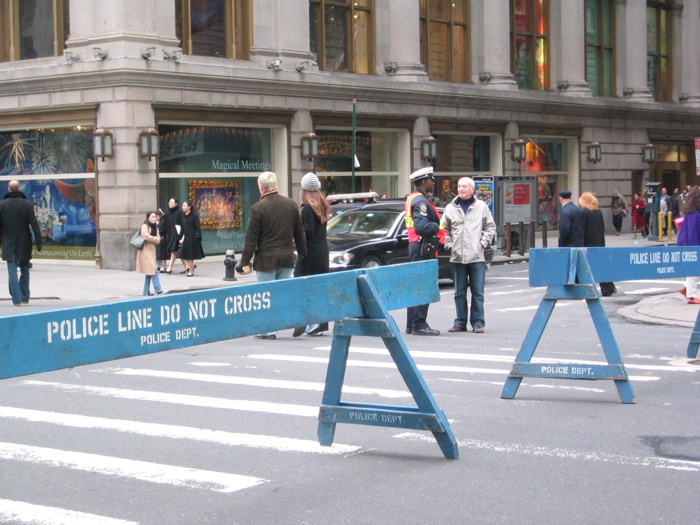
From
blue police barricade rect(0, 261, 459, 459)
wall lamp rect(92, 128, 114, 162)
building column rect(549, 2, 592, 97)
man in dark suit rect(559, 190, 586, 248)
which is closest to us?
blue police barricade rect(0, 261, 459, 459)

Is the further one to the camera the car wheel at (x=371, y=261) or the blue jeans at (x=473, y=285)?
the car wheel at (x=371, y=261)

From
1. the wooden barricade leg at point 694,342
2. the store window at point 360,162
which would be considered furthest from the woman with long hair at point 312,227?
the store window at point 360,162

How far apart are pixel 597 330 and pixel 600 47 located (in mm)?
35721

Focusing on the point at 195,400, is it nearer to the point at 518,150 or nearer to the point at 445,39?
the point at 445,39

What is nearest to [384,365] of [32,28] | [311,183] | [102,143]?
[311,183]

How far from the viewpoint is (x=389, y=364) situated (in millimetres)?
10422

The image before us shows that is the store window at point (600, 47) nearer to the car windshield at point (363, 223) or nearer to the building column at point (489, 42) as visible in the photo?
the building column at point (489, 42)

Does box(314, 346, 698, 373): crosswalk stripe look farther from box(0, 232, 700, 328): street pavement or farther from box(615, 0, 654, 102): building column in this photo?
box(615, 0, 654, 102): building column

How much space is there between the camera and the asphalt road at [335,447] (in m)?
5.48

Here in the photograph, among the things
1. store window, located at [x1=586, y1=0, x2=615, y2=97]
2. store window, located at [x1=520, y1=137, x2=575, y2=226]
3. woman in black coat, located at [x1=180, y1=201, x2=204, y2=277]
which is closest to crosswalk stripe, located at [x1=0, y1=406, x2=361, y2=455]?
woman in black coat, located at [x1=180, y1=201, x2=204, y2=277]

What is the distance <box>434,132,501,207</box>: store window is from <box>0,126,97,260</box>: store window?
39.2 ft

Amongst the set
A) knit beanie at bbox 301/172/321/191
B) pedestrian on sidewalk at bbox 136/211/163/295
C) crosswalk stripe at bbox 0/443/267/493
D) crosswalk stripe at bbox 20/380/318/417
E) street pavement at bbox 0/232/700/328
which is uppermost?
knit beanie at bbox 301/172/321/191

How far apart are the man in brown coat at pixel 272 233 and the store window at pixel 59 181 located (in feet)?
47.5

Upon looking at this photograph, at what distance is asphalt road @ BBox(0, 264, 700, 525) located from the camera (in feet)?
18.0
